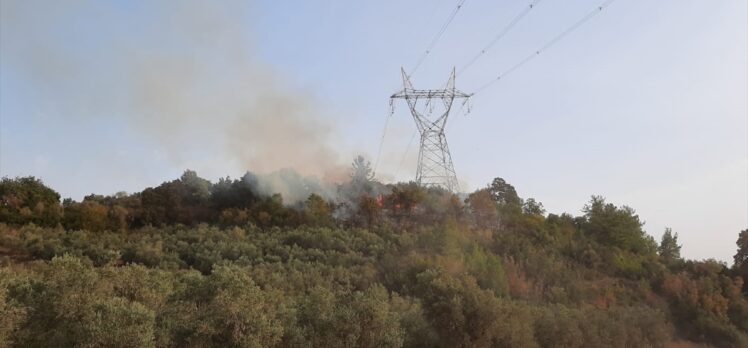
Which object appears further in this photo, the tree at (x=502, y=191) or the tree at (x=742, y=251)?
the tree at (x=502, y=191)

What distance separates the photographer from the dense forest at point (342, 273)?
48.3 feet

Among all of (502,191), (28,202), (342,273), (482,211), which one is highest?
(502,191)

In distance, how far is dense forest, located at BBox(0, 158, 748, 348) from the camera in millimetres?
14719

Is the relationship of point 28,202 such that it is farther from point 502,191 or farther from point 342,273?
point 502,191

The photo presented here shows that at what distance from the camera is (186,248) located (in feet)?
151

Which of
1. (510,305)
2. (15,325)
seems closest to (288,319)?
(15,325)

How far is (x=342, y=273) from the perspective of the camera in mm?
39562

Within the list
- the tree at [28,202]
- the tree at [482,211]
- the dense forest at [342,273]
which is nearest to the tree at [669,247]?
the dense forest at [342,273]

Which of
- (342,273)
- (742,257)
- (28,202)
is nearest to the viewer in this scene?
(342,273)

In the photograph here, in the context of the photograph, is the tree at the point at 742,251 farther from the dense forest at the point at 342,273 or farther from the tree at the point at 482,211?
the tree at the point at 482,211

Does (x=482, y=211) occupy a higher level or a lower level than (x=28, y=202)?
higher

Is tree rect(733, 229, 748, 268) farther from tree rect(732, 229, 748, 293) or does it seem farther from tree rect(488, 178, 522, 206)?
tree rect(488, 178, 522, 206)

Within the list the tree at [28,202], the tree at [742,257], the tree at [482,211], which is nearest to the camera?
the tree at [28,202]

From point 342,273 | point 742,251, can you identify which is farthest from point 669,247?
point 342,273
